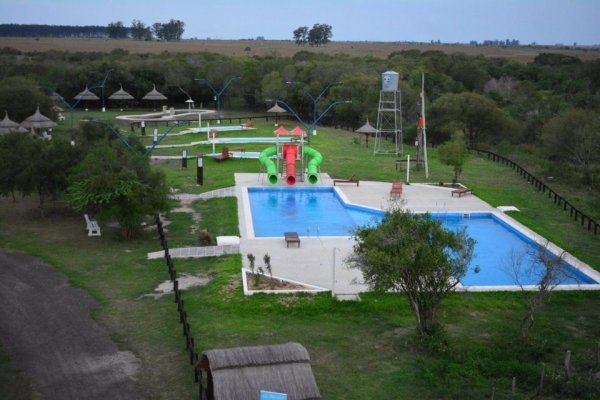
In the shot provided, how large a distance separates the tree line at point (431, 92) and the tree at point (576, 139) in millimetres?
63

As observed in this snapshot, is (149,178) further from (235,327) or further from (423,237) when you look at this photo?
(423,237)

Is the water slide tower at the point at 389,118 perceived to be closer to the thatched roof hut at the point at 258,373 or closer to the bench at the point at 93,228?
the bench at the point at 93,228

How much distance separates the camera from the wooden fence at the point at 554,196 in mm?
27625

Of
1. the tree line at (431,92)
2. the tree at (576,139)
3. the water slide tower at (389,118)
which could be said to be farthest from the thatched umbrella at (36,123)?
the tree at (576,139)

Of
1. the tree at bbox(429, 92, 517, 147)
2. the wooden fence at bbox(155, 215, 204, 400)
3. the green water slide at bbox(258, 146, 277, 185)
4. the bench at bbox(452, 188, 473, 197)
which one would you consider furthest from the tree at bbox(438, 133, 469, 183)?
the tree at bbox(429, 92, 517, 147)

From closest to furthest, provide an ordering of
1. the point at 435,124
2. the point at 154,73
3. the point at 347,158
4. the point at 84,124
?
1. the point at 84,124
2. the point at 347,158
3. the point at 435,124
4. the point at 154,73

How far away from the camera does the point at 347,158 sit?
44.1m

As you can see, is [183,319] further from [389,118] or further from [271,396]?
[389,118]

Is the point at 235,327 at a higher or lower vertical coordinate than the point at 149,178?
lower

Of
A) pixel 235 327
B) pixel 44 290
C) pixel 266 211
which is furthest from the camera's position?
pixel 266 211

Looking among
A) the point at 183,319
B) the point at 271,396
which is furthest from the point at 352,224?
the point at 271,396

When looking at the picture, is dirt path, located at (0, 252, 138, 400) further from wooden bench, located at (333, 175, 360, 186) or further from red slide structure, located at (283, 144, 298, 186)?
wooden bench, located at (333, 175, 360, 186)

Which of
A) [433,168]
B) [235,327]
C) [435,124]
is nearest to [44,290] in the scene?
[235,327]

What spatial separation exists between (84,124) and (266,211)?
34.8ft
